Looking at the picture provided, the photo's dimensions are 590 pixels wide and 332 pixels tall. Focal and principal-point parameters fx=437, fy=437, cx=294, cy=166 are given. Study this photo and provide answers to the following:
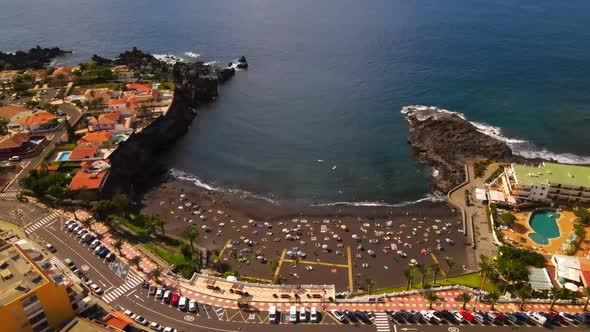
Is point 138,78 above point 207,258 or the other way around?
above

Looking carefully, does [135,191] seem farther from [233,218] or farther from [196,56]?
[196,56]

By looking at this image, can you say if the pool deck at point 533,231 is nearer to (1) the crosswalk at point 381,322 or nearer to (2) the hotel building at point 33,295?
(1) the crosswalk at point 381,322

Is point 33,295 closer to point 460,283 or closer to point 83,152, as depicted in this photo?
point 83,152

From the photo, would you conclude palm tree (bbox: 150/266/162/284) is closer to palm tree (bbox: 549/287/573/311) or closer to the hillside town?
the hillside town

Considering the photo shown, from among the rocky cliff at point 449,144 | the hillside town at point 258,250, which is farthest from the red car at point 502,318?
the rocky cliff at point 449,144

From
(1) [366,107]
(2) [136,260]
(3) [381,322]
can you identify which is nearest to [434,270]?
(3) [381,322]

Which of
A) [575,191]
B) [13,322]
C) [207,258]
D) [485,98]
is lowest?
[207,258]

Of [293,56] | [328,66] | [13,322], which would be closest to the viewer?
[13,322]

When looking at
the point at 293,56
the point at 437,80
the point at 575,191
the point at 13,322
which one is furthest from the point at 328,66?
the point at 13,322
